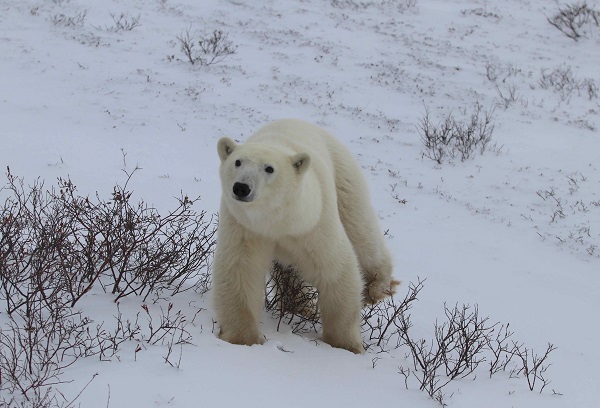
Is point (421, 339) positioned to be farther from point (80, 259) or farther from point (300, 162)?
point (80, 259)

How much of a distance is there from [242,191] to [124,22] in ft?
36.4

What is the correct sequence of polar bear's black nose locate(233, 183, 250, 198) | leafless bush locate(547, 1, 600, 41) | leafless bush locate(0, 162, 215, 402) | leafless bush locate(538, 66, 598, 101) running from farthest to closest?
leafless bush locate(547, 1, 600, 41) → leafless bush locate(538, 66, 598, 101) → polar bear's black nose locate(233, 183, 250, 198) → leafless bush locate(0, 162, 215, 402)

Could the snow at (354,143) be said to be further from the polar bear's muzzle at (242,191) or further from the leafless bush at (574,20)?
the polar bear's muzzle at (242,191)

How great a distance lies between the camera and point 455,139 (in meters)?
9.26

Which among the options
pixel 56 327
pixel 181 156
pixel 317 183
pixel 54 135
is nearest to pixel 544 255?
pixel 317 183

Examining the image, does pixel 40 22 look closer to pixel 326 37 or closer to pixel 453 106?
pixel 326 37

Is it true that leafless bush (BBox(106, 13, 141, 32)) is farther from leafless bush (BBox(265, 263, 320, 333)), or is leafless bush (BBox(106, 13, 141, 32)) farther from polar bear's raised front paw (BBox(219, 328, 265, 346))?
polar bear's raised front paw (BBox(219, 328, 265, 346))

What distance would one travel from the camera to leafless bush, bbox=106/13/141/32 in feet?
41.4

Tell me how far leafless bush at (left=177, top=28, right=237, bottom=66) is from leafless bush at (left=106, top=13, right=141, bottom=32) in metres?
1.03

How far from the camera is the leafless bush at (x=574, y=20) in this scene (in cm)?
1448

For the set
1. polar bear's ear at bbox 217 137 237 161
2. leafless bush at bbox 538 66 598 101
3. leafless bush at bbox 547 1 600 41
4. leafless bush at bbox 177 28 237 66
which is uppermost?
leafless bush at bbox 547 1 600 41

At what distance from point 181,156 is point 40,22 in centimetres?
635

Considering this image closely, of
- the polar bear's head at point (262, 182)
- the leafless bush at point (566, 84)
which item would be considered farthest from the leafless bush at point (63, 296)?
the leafless bush at point (566, 84)

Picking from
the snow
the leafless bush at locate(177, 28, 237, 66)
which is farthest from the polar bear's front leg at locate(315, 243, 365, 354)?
the leafless bush at locate(177, 28, 237, 66)
